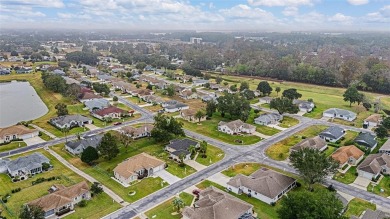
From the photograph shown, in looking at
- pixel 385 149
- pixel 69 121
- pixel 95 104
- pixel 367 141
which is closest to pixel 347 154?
pixel 385 149

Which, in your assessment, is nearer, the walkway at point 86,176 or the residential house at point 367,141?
the walkway at point 86,176

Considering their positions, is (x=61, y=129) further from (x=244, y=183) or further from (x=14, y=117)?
(x=244, y=183)

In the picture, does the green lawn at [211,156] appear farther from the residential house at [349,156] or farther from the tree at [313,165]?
the residential house at [349,156]

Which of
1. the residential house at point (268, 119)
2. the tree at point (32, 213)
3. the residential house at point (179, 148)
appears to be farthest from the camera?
the residential house at point (268, 119)

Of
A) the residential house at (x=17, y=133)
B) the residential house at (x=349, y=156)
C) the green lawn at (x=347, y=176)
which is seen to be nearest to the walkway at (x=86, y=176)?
the residential house at (x=17, y=133)

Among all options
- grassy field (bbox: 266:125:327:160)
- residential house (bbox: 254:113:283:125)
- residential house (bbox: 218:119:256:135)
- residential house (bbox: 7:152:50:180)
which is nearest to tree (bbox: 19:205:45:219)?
residential house (bbox: 7:152:50:180)

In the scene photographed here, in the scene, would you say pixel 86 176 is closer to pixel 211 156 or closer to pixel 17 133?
pixel 211 156

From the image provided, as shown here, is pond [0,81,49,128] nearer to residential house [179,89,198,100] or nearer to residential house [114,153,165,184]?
residential house [179,89,198,100]
